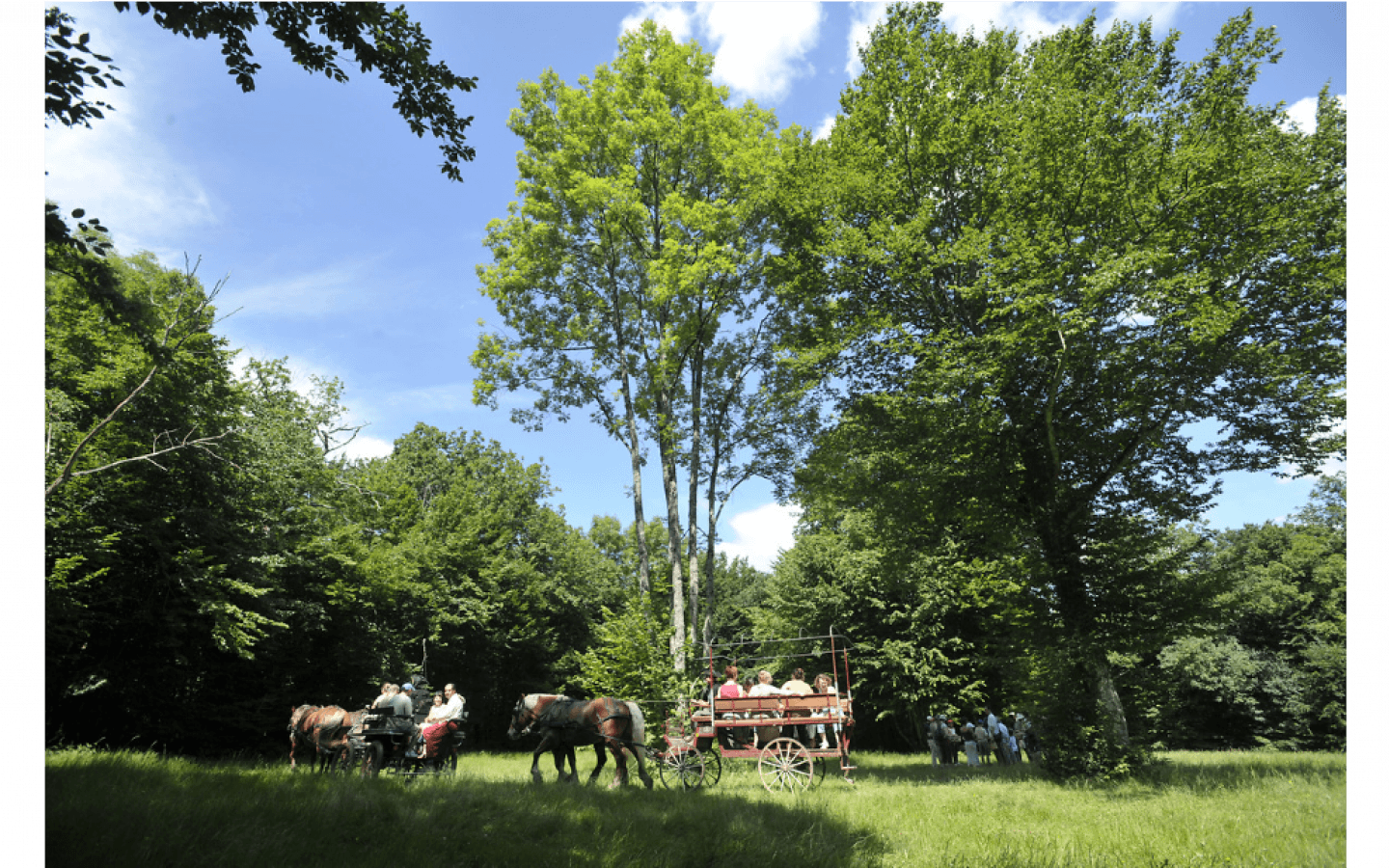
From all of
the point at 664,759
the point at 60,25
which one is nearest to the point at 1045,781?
the point at 664,759

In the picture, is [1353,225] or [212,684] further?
[212,684]

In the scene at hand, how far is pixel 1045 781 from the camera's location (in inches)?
489

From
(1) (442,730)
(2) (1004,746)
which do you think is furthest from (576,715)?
(2) (1004,746)

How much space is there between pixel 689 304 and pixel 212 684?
1702 centimetres

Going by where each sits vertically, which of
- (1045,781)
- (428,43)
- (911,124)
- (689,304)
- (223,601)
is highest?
(911,124)

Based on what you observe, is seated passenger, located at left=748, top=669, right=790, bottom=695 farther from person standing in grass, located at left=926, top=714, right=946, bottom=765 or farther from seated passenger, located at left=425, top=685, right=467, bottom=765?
person standing in grass, located at left=926, top=714, right=946, bottom=765

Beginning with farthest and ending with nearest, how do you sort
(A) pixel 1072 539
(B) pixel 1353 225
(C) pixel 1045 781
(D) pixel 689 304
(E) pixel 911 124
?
(D) pixel 689 304 → (E) pixel 911 124 → (A) pixel 1072 539 → (C) pixel 1045 781 → (B) pixel 1353 225

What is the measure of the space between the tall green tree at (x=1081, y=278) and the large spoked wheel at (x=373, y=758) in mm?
10435

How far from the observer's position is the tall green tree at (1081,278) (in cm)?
1207

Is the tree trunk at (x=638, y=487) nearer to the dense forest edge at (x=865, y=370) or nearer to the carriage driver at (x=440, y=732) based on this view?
the dense forest edge at (x=865, y=370)

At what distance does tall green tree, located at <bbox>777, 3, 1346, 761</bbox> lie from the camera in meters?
12.1

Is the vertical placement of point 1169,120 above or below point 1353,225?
above

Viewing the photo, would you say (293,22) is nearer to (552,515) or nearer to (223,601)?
(223,601)

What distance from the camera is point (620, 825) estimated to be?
7.17 meters
